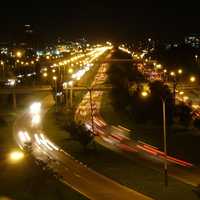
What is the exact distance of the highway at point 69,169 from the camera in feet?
127

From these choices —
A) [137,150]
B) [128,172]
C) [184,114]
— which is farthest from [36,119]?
[128,172]

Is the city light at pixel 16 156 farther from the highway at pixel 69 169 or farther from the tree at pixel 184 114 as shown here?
the tree at pixel 184 114

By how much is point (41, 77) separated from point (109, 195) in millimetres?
98393

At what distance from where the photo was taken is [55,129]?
6912 cm

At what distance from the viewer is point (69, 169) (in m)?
46.0

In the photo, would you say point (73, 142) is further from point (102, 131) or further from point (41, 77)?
point (41, 77)

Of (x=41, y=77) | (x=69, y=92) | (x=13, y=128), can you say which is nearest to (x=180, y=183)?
(x=13, y=128)

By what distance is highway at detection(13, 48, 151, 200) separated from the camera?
38.7m

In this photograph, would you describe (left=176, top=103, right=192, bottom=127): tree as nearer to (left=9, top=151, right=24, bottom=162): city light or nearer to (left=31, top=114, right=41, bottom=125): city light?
(left=31, top=114, right=41, bottom=125): city light

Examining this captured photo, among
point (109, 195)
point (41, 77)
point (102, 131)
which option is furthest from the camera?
point (41, 77)

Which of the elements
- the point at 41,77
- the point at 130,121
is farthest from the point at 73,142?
the point at 41,77

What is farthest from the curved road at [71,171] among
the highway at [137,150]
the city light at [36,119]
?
the highway at [137,150]

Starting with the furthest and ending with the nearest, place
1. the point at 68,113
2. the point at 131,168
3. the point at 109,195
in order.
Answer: the point at 68,113, the point at 131,168, the point at 109,195

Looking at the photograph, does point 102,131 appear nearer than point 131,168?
No
